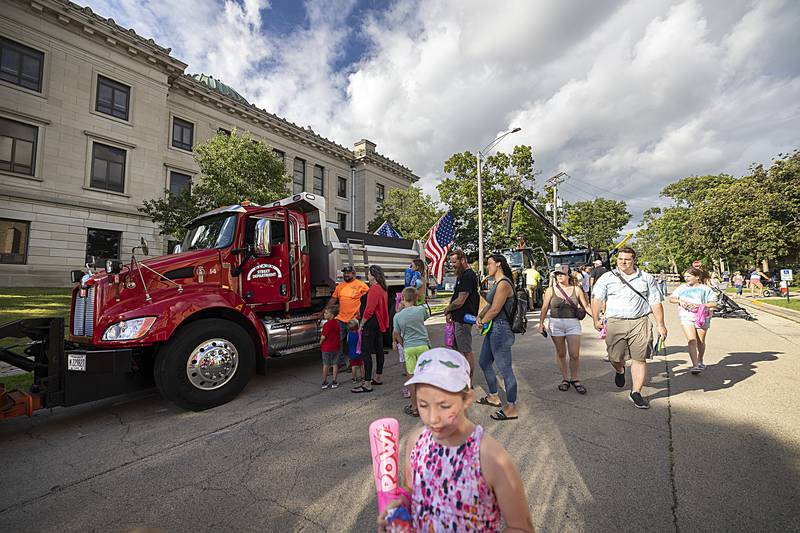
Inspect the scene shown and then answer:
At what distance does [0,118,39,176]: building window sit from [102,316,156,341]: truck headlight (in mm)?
20452

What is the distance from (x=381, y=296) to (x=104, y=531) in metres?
3.72

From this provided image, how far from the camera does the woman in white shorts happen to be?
4.93 metres

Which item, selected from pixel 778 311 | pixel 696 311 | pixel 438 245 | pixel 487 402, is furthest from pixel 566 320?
pixel 778 311

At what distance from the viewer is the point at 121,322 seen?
4.20 meters

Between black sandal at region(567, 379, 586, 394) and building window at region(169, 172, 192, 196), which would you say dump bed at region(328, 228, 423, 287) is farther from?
building window at region(169, 172, 192, 196)

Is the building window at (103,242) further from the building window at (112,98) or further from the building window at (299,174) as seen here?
the building window at (299,174)

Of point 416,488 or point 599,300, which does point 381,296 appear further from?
point 416,488

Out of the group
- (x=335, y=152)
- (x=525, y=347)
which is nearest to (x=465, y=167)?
(x=335, y=152)

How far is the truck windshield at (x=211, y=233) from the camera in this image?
5906 mm

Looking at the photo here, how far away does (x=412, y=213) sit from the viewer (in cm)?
2688

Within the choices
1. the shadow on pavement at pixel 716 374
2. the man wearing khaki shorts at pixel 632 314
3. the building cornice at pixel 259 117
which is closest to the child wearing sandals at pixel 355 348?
the man wearing khaki shorts at pixel 632 314

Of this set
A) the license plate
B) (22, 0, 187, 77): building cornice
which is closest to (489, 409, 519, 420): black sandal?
the license plate

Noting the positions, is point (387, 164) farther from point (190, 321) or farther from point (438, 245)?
point (190, 321)

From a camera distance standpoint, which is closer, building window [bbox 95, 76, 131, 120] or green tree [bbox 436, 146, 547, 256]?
building window [bbox 95, 76, 131, 120]
